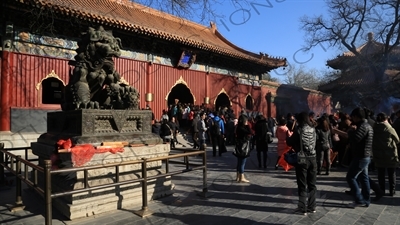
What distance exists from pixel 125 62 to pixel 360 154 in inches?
400

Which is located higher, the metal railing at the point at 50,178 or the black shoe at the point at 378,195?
the metal railing at the point at 50,178

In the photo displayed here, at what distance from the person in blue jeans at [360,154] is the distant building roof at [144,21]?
4343 mm

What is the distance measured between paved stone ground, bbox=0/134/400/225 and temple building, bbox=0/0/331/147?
7.10ft

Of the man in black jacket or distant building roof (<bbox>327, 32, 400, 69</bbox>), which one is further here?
distant building roof (<bbox>327, 32, 400, 69</bbox>)

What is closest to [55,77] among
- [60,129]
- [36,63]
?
[36,63]

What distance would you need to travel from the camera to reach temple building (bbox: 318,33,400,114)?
18.4m

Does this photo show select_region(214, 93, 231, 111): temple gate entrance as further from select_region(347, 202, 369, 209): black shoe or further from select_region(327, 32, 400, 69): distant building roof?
select_region(347, 202, 369, 209): black shoe

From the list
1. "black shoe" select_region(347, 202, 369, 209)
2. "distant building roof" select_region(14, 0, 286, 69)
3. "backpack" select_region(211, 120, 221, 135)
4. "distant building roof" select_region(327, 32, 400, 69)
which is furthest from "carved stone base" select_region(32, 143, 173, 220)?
"distant building roof" select_region(327, 32, 400, 69)

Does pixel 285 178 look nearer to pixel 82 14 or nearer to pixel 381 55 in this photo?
pixel 82 14

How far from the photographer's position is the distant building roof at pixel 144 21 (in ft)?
30.5

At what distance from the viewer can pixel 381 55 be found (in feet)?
62.4

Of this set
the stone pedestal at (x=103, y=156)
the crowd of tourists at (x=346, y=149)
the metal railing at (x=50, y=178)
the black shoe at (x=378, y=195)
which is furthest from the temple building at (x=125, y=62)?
the black shoe at (x=378, y=195)

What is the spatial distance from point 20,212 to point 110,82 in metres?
2.30

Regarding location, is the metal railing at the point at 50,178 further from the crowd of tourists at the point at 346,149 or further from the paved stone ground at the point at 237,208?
the crowd of tourists at the point at 346,149
